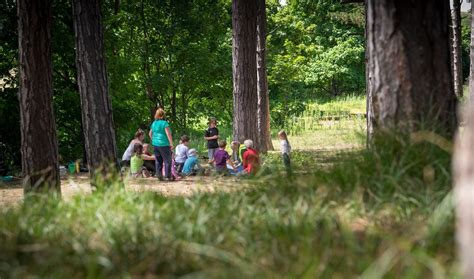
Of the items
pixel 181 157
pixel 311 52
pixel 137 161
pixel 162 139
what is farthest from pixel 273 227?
pixel 311 52

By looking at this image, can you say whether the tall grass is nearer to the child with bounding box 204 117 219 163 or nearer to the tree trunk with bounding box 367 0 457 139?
the tree trunk with bounding box 367 0 457 139

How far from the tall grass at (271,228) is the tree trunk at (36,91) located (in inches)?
155

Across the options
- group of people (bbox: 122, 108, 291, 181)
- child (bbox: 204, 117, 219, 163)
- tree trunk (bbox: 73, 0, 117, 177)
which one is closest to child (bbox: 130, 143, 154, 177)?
group of people (bbox: 122, 108, 291, 181)

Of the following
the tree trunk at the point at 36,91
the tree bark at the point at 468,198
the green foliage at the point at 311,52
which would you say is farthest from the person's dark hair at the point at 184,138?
the tree bark at the point at 468,198

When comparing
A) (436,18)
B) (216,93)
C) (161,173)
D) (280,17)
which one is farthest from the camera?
(280,17)

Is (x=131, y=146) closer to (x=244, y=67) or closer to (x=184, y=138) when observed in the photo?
(x=184, y=138)

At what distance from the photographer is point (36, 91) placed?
9.37 meters

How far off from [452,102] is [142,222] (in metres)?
2.92

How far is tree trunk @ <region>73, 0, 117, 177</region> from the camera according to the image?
33.7ft

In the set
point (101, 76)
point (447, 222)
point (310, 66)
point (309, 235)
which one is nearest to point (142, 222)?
point (309, 235)

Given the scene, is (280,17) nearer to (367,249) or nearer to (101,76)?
(101,76)

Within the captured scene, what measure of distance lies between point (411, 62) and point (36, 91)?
18.7 feet

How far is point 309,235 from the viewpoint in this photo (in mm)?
3795

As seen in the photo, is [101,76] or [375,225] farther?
[101,76]
